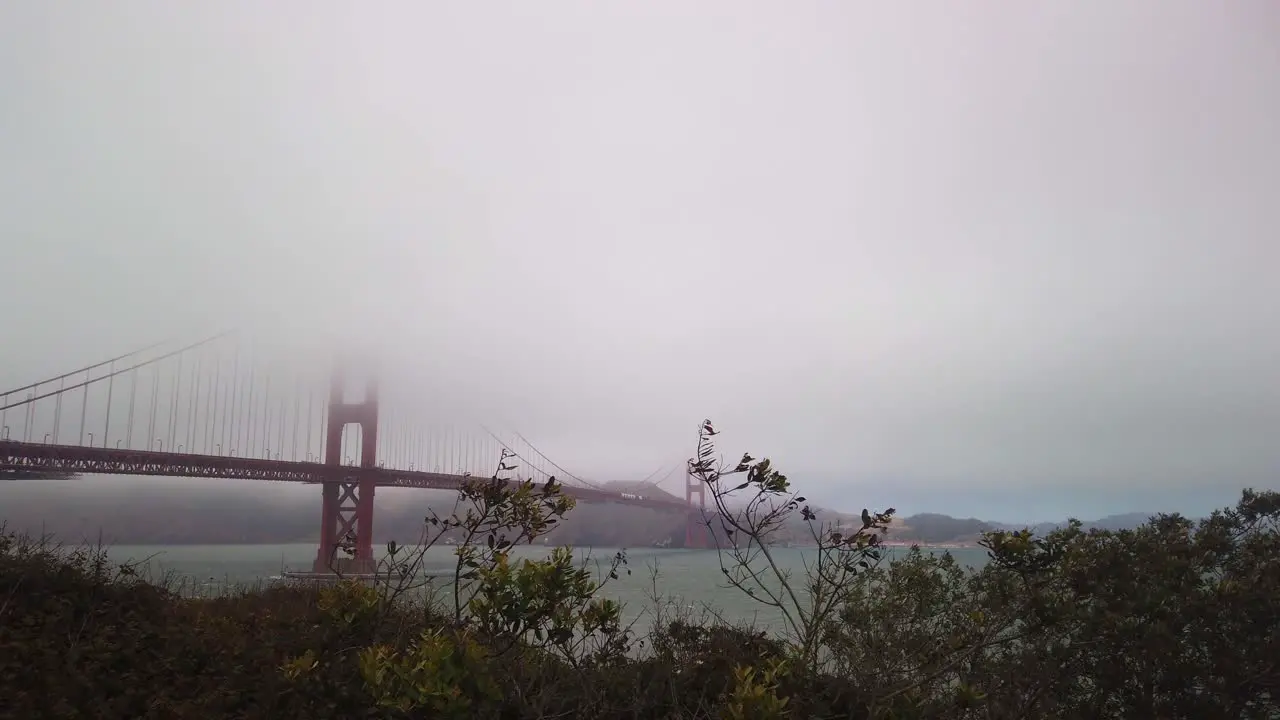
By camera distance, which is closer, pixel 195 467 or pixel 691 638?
pixel 691 638

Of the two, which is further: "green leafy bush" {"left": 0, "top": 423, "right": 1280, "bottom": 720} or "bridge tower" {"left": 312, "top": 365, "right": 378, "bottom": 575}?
"bridge tower" {"left": 312, "top": 365, "right": 378, "bottom": 575}

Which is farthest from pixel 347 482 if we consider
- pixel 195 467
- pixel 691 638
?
pixel 691 638

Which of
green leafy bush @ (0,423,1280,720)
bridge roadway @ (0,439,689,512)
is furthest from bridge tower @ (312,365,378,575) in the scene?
green leafy bush @ (0,423,1280,720)

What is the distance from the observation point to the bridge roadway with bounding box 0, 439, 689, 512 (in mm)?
22391

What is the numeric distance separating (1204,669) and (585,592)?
18.1 ft

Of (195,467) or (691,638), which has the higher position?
(195,467)

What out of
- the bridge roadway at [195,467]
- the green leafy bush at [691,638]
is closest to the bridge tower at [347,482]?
the bridge roadway at [195,467]

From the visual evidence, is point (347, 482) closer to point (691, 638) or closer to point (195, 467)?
point (195, 467)

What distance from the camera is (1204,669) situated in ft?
21.5

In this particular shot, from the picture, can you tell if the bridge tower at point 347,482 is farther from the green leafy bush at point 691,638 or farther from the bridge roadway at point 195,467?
the green leafy bush at point 691,638

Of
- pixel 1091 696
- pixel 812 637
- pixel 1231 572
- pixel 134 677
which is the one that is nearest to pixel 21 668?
pixel 134 677

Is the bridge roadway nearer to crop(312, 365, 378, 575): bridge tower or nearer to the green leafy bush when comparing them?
crop(312, 365, 378, 575): bridge tower

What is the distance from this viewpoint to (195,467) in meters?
26.1

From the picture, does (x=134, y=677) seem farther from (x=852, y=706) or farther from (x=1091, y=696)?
(x=1091, y=696)
